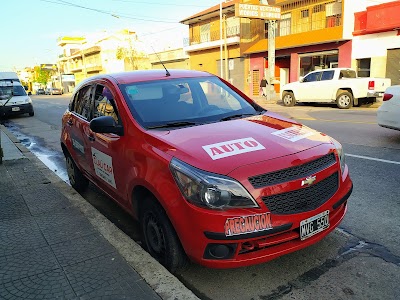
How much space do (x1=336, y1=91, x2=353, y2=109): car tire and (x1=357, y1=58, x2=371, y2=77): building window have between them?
677 cm

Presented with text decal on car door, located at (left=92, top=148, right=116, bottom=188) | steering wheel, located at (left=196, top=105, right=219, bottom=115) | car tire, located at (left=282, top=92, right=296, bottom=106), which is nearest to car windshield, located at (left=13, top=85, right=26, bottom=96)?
car tire, located at (left=282, top=92, right=296, bottom=106)

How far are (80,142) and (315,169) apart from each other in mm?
3115

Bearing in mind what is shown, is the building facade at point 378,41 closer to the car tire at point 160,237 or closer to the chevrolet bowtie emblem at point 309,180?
the chevrolet bowtie emblem at point 309,180

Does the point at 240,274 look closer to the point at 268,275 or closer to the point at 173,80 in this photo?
the point at 268,275

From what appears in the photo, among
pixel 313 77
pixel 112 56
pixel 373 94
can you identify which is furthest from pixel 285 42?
pixel 112 56

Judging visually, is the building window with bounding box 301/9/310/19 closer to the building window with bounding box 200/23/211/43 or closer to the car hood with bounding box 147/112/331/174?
the building window with bounding box 200/23/211/43

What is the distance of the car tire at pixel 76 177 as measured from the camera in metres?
5.29

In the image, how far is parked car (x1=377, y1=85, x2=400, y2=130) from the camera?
7500 mm

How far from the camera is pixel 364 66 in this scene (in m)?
21.8

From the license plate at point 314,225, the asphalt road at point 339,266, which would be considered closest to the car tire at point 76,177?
the asphalt road at point 339,266

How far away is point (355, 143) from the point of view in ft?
26.4

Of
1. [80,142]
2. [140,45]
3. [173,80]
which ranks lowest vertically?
[80,142]

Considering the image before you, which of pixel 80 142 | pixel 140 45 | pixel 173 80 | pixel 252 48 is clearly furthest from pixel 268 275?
pixel 140 45

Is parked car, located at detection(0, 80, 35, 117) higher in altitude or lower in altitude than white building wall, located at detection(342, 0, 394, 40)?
lower
